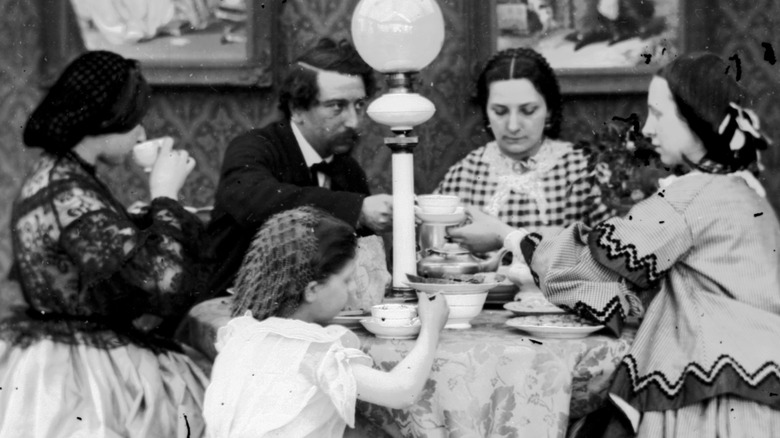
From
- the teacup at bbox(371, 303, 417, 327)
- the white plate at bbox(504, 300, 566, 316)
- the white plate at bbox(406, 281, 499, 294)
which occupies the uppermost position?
the white plate at bbox(406, 281, 499, 294)

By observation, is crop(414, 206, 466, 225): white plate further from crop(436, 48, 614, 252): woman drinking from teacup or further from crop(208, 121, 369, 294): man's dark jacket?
crop(436, 48, 614, 252): woman drinking from teacup

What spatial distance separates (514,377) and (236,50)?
8.83 feet

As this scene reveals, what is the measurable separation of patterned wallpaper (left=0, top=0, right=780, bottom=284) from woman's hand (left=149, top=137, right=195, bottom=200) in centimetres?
165

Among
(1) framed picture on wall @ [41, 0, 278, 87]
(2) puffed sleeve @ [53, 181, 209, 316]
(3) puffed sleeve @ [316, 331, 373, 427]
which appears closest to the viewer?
(3) puffed sleeve @ [316, 331, 373, 427]

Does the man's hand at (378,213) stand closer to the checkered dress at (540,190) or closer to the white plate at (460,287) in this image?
the white plate at (460,287)

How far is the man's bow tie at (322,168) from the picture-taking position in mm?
4074

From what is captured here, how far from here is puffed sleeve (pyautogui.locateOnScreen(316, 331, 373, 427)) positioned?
2.32 meters

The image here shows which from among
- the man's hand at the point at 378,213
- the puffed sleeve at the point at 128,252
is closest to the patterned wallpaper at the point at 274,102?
the man's hand at the point at 378,213

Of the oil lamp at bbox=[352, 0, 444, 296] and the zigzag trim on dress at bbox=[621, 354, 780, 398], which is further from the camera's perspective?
the oil lamp at bbox=[352, 0, 444, 296]

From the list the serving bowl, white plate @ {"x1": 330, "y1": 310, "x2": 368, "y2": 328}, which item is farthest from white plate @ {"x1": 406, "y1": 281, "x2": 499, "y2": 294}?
white plate @ {"x1": 330, "y1": 310, "x2": 368, "y2": 328}

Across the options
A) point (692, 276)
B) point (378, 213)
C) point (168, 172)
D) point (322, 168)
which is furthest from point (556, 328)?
point (322, 168)

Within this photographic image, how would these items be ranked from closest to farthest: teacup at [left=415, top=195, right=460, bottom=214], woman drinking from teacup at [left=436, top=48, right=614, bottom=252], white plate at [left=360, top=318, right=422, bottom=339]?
white plate at [left=360, top=318, right=422, bottom=339], teacup at [left=415, top=195, right=460, bottom=214], woman drinking from teacup at [left=436, top=48, right=614, bottom=252]

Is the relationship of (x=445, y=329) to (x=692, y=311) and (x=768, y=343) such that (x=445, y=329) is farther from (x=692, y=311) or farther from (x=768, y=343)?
(x=768, y=343)

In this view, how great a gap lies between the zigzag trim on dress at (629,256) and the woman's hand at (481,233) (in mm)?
420
